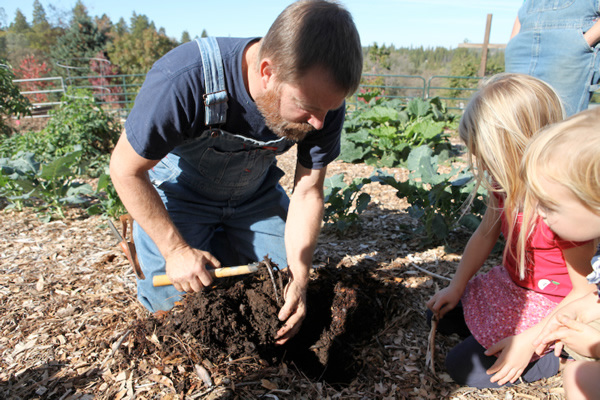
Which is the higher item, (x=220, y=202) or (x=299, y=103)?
(x=299, y=103)

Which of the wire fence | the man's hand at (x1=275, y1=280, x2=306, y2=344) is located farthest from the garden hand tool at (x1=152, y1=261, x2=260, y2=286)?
the wire fence

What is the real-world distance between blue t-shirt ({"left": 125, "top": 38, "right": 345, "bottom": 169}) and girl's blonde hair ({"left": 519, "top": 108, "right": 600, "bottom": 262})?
123cm

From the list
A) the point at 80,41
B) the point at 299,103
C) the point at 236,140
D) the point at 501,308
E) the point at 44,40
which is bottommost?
the point at 501,308

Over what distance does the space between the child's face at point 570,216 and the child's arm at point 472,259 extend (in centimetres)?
54

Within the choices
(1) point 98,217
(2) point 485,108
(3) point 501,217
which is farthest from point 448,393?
(1) point 98,217

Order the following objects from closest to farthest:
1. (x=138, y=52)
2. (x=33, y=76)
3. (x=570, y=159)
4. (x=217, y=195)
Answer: (x=570, y=159)
(x=217, y=195)
(x=33, y=76)
(x=138, y=52)

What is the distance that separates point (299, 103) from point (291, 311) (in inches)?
38.9

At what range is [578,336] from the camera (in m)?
1.45

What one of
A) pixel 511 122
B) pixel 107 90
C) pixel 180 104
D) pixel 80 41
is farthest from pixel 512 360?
pixel 80 41

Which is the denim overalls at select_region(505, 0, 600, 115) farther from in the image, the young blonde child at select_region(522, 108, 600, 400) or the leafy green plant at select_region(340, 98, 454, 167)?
Answer: the leafy green plant at select_region(340, 98, 454, 167)

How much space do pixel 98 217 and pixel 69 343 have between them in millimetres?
1908

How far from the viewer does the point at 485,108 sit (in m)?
1.75

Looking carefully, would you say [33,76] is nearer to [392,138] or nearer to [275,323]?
[392,138]

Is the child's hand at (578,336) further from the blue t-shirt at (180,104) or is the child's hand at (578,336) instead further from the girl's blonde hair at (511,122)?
the blue t-shirt at (180,104)
